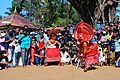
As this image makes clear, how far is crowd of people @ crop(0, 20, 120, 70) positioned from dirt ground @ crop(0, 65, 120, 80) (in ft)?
2.25

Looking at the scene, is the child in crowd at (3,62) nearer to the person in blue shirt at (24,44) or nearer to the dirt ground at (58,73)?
the dirt ground at (58,73)

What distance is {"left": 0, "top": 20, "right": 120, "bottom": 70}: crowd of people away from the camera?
1295 centimetres

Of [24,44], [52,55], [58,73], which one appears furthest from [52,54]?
[58,73]

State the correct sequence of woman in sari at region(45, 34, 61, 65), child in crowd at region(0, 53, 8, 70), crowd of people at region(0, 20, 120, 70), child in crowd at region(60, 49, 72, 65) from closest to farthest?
child in crowd at region(0, 53, 8, 70) < crowd of people at region(0, 20, 120, 70) < woman in sari at region(45, 34, 61, 65) < child in crowd at region(60, 49, 72, 65)

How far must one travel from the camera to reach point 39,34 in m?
14.3

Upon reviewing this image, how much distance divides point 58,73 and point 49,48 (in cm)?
208

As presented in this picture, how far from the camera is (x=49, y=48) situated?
43.0 ft

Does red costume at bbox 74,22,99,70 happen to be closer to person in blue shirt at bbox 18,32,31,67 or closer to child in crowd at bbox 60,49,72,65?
child in crowd at bbox 60,49,72,65

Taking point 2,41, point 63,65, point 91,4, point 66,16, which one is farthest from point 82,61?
point 66,16

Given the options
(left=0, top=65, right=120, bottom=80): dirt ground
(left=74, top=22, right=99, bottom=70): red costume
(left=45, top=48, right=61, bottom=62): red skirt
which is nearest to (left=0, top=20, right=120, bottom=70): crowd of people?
(left=45, top=48, right=61, bottom=62): red skirt

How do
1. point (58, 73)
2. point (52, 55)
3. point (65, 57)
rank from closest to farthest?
point (58, 73) < point (52, 55) < point (65, 57)

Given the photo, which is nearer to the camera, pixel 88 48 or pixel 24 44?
pixel 88 48

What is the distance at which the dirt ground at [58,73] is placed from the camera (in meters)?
10.5

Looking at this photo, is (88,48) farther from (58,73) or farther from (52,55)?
(52,55)
